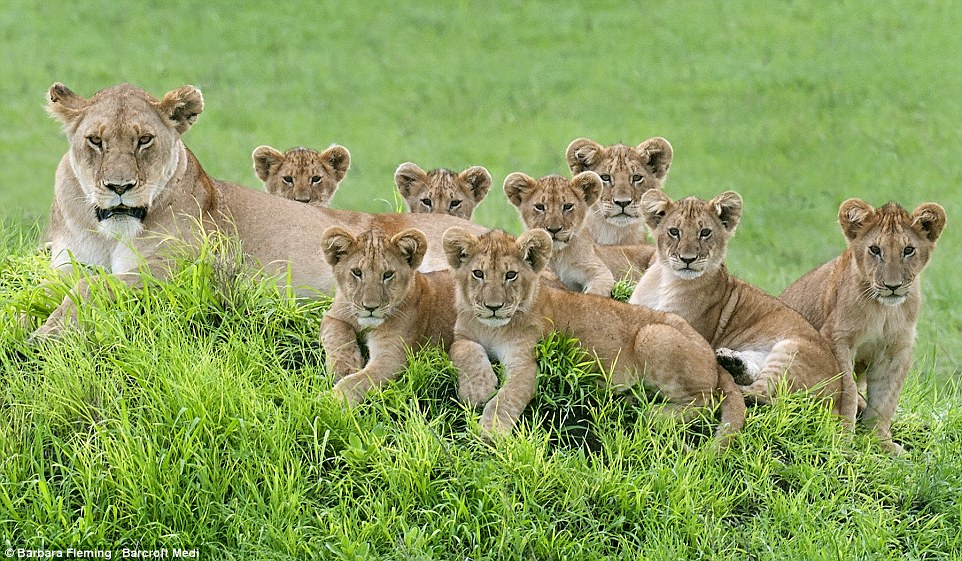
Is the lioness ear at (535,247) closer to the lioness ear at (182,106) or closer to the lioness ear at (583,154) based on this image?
the lioness ear at (182,106)

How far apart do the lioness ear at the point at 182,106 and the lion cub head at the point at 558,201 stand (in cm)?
210

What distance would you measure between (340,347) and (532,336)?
106 centimetres

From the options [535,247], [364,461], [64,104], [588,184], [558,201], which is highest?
[64,104]

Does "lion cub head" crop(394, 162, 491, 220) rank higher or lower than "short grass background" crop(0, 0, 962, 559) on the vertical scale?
higher

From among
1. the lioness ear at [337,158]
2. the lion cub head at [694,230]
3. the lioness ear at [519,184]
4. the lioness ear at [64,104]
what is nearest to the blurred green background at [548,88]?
the lioness ear at [337,158]

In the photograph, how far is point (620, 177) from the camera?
9.43 metres

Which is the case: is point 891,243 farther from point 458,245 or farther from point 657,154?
point 458,245

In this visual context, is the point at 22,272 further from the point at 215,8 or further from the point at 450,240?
the point at 215,8

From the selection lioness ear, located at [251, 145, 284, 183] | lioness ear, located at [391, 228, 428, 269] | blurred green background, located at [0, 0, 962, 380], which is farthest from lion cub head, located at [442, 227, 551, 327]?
blurred green background, located at [0, 0, 962, 380]

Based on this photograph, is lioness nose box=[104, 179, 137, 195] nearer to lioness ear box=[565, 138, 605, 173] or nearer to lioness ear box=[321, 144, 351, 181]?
lioness ear box=[321, 144, 351, 181]

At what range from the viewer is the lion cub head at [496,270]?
22.7ft

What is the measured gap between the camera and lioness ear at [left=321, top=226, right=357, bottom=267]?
7.13 metres

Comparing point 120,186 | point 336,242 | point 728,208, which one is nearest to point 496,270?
point 336,242

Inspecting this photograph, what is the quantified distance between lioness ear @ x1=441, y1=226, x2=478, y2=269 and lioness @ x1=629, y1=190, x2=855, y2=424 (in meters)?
1.46
